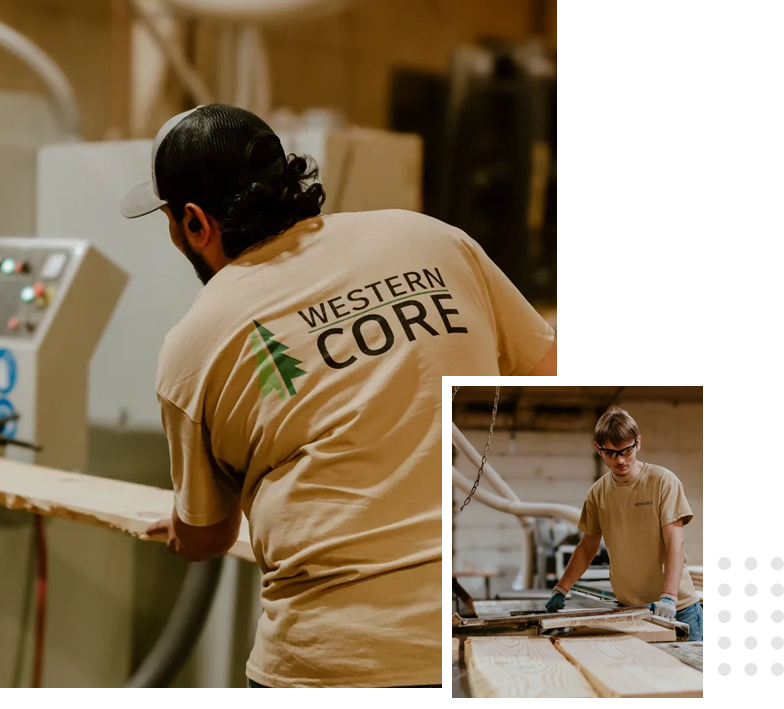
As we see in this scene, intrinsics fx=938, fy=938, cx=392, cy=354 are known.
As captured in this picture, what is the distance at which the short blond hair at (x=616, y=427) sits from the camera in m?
1.13

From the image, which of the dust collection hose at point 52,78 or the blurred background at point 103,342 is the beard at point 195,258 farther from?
the dust collection hose at point 52,78

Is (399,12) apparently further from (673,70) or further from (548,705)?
(548,705)

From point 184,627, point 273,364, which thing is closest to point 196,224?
point 273,364

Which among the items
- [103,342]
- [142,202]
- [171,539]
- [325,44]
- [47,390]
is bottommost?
[171,539]

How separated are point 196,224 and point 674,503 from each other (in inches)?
26.7

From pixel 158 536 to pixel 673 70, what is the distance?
95 centimetres

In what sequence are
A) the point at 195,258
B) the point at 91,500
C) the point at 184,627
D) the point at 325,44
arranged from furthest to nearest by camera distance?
the point at 325,44, the point at 184,627, the point at 91,500, the point at 195,258

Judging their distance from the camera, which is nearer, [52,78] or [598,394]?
[598,394]

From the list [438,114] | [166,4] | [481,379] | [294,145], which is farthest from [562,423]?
[438,114]

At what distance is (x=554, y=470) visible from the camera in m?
1.14

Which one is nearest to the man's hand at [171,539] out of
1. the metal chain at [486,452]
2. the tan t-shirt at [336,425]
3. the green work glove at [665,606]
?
the tan t-shirt at [336,425]

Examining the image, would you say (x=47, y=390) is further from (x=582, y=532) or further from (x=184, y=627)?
(x=582, y=532)

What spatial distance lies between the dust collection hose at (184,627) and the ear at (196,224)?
2.87 ft

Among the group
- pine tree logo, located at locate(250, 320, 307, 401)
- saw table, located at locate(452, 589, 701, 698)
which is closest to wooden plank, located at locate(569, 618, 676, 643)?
saw table, located at locate(452, 589, 701, 698)
